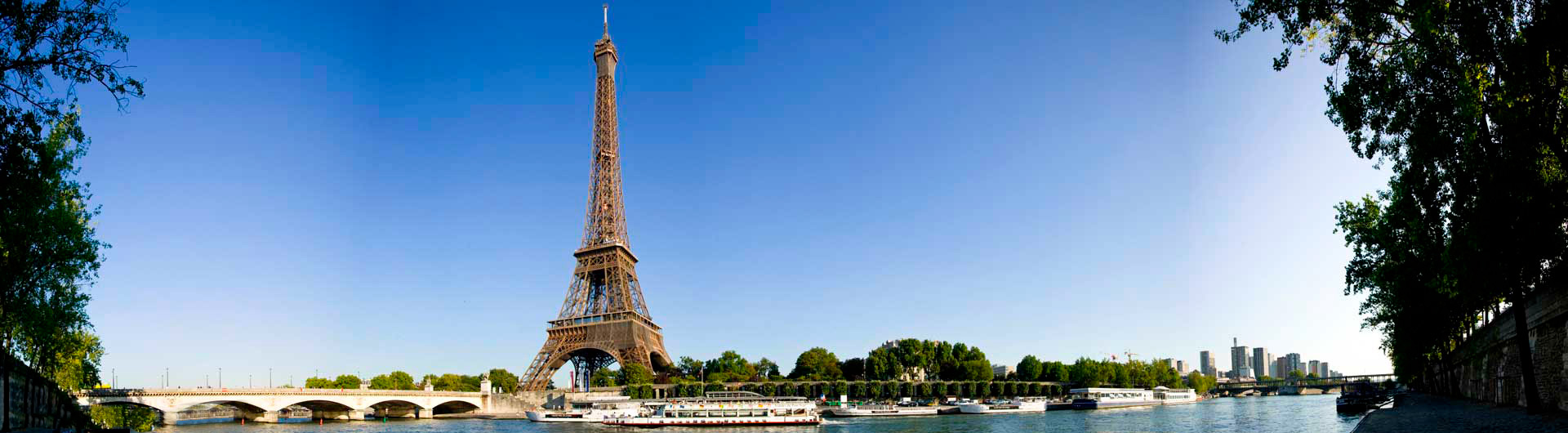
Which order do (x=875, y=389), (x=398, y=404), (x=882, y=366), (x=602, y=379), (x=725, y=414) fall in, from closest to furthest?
1. (x=725, y=414)
2. (x=398, y=404)
3. (x=875, y=389)
4. (x=602, y=379)
5. (x=882, y=366)

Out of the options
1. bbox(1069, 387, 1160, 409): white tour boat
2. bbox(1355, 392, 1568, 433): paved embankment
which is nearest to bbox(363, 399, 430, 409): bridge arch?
bbox(1069, 387, 1160, 409): white tour boat

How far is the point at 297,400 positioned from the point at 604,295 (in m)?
38.7

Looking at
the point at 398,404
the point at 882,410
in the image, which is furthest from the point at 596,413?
the point at 398,404

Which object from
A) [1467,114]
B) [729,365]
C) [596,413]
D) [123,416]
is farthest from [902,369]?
[1467,114]

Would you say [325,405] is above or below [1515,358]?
below

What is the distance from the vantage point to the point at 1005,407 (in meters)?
103

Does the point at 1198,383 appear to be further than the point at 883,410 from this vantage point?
Yes

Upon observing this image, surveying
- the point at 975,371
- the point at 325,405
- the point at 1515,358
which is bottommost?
the point at 975,371

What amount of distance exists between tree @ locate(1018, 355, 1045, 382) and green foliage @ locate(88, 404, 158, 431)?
11744 cm

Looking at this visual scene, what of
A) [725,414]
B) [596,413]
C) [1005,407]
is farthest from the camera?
[1005,407]

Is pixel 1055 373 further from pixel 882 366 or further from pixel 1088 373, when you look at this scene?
pixel 882 366

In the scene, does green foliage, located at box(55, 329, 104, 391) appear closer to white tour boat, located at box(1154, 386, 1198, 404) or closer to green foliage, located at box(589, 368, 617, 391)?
green foliage, located at box(589, 368, 617, 391)

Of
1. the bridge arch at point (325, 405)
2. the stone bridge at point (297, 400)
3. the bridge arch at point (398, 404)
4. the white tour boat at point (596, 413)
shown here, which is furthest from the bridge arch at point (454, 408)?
the white tour boat at point (596, 413)

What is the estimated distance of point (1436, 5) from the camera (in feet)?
56.4
